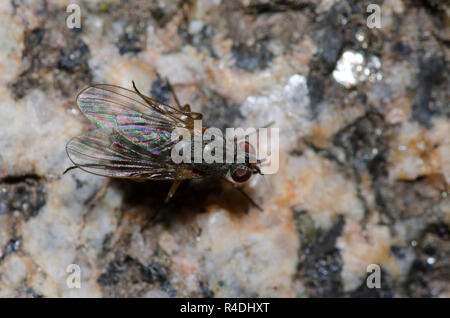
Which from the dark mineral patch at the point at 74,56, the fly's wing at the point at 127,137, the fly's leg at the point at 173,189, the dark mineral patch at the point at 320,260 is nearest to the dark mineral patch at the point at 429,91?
the dark mineral patch at the point at 320,260

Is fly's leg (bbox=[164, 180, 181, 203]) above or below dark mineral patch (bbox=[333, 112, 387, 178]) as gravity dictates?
below

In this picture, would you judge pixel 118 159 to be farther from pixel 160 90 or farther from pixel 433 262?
pixel 433 262

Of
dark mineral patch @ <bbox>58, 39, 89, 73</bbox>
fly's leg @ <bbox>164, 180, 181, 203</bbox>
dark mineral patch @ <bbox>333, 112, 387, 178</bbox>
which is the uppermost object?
dark mineral patch @ <bbox>58, 39, 89, 73</bbox>

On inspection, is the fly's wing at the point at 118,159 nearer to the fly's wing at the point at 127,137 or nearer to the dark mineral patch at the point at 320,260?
the fly's wing at the point at 127,137

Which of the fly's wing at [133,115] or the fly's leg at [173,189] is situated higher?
the fly's wing at [133,115]

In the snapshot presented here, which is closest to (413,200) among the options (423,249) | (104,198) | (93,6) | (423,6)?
(423,249)

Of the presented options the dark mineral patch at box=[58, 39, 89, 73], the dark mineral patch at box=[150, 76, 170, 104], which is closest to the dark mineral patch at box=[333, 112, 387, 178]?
the dark mineral patch at box=[150, 76, 170, 104]

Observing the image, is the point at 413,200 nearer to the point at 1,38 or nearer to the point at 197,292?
the point at 197,292

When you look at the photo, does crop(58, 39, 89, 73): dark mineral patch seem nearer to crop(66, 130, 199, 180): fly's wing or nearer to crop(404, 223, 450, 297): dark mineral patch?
crop(66, 130, 199, 180): fly's wing
